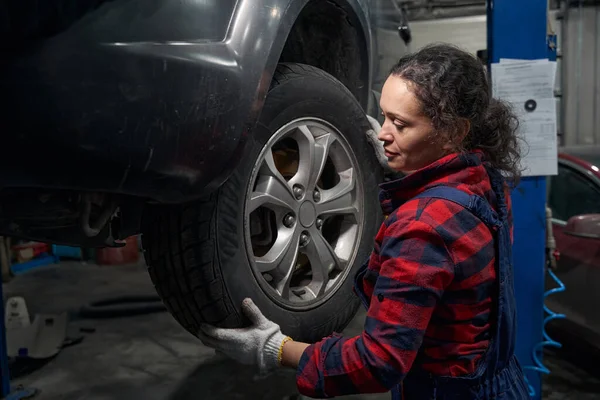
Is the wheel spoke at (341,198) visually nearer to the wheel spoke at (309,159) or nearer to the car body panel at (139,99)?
the wheel spoke at (309,159)

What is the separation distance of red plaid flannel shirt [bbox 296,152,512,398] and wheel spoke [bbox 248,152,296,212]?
0.45 metres

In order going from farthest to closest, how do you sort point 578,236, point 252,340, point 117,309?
point 117,309
point 578,236
point 252,340

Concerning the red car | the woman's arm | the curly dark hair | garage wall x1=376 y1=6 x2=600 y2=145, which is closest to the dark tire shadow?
the woman's arm

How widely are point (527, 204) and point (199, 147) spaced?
1437 mm

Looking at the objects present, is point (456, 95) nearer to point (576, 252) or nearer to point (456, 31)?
point (576, 252)

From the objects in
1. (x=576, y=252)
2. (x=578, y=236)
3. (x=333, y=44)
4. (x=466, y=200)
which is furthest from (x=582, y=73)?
(x=466, y=200)

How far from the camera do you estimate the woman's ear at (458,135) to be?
109 centimetres

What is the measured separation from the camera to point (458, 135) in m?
1.10

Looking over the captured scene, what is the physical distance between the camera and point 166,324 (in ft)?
11.8

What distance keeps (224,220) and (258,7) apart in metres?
0.52

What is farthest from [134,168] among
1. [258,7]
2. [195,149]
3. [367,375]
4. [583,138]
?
[583,138]

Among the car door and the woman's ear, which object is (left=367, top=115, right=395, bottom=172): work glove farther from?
the car door

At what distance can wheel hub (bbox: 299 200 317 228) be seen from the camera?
Answer: 1626 millimetres

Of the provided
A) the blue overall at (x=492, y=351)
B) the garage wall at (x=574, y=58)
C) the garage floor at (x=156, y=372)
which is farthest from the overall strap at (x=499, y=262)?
the garage wall at (x=574, y=58)
